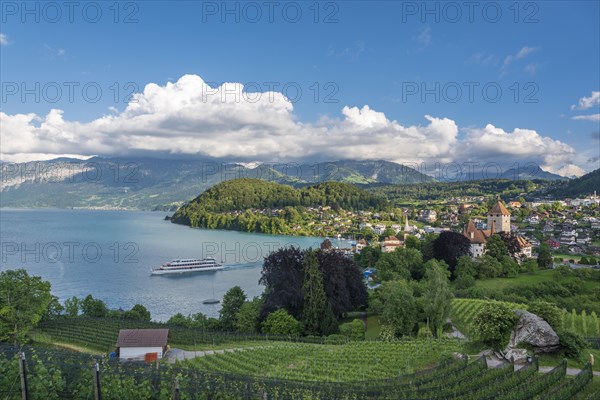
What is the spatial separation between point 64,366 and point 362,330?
21.4 m

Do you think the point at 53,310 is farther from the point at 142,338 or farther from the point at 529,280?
the point at 529,280

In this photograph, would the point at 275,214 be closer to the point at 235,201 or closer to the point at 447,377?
the point at 235,201

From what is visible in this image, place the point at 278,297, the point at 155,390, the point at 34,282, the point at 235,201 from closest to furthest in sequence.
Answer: the point at 155,390
the point at 34,282
the point at 278,297
the point at 235,201

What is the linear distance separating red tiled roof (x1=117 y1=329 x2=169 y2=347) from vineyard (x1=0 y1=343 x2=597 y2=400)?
34.2 ft

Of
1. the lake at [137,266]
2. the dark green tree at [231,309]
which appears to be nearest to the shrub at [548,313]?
the dark green tree at [231,309]

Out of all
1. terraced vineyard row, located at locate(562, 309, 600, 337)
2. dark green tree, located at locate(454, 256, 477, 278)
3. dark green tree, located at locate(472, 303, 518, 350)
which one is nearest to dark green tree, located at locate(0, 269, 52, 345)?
dark green tree, located at locate(472, 303, 518, 350)

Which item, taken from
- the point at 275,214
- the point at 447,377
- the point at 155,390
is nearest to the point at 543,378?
the point at 447,377

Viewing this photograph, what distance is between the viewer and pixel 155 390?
8.77 metres

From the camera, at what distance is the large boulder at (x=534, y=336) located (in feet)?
46.8

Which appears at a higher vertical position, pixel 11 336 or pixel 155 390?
pixel 155 390

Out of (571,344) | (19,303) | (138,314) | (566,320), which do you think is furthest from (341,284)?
(19,303)

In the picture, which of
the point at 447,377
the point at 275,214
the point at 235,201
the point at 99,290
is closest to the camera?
the point at 447,377

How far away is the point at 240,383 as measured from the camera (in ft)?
32.2

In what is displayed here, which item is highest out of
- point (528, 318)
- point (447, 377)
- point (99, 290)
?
point (528, 318)
